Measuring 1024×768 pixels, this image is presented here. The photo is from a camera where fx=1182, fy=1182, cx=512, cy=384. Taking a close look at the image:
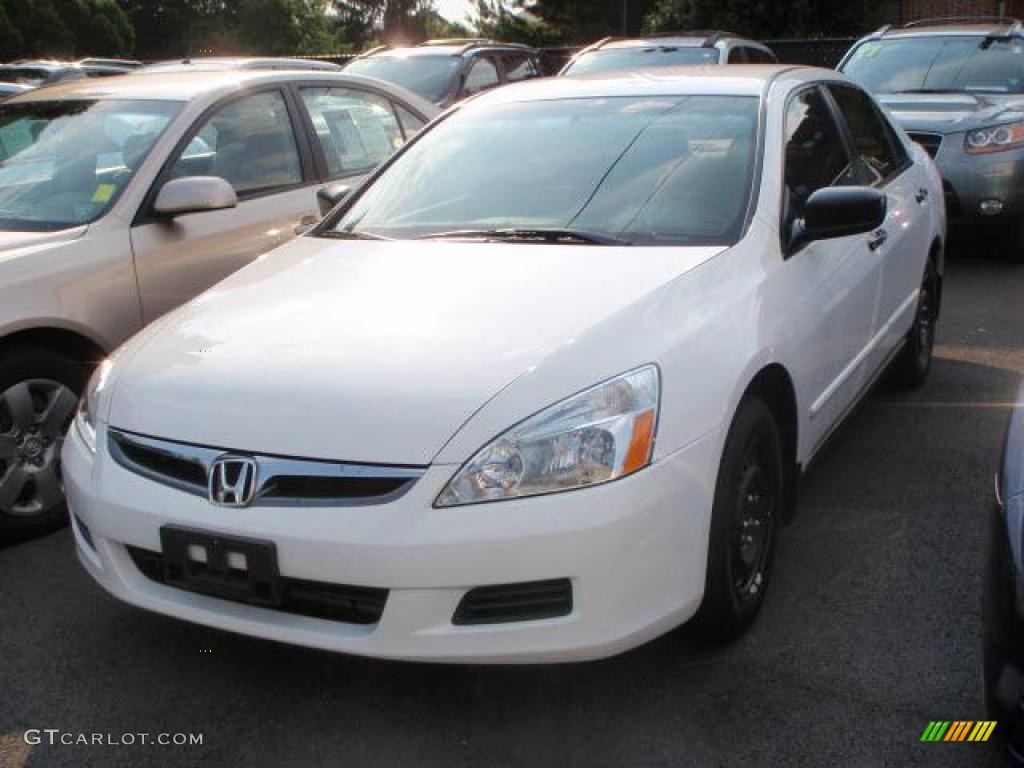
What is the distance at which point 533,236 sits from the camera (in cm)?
376

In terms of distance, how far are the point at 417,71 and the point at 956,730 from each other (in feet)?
37.0

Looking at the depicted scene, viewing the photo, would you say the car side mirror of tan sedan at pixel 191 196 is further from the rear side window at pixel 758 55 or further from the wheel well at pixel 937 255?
the rear side window at pixel 758 55

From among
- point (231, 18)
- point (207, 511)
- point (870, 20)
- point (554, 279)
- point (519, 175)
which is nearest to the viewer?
point (207, 511)

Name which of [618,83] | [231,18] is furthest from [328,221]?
[231,18]

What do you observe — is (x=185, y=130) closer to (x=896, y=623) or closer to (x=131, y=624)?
(x=131, y=624)

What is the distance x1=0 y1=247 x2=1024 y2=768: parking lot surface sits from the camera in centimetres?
286

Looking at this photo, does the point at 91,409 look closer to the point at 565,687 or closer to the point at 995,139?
the point at 565,687

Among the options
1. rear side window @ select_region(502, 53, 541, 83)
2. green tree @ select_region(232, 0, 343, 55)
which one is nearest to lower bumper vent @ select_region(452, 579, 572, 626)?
rear side window @ select_region(502, 53, 541, 83)

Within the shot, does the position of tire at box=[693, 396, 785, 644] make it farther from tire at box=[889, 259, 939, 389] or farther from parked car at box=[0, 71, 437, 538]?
parked car at box=[0, 71, 437, 538]

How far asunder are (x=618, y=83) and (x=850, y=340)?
1313 millimetres

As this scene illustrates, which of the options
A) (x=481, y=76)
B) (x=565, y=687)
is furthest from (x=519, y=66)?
(x=565, y=687)

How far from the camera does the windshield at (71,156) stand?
15.1 ft

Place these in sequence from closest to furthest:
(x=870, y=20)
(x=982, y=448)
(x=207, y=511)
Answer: (x=207, y=511) → (x=982, y=448) → (x=870, y=20)

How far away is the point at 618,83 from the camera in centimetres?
451
